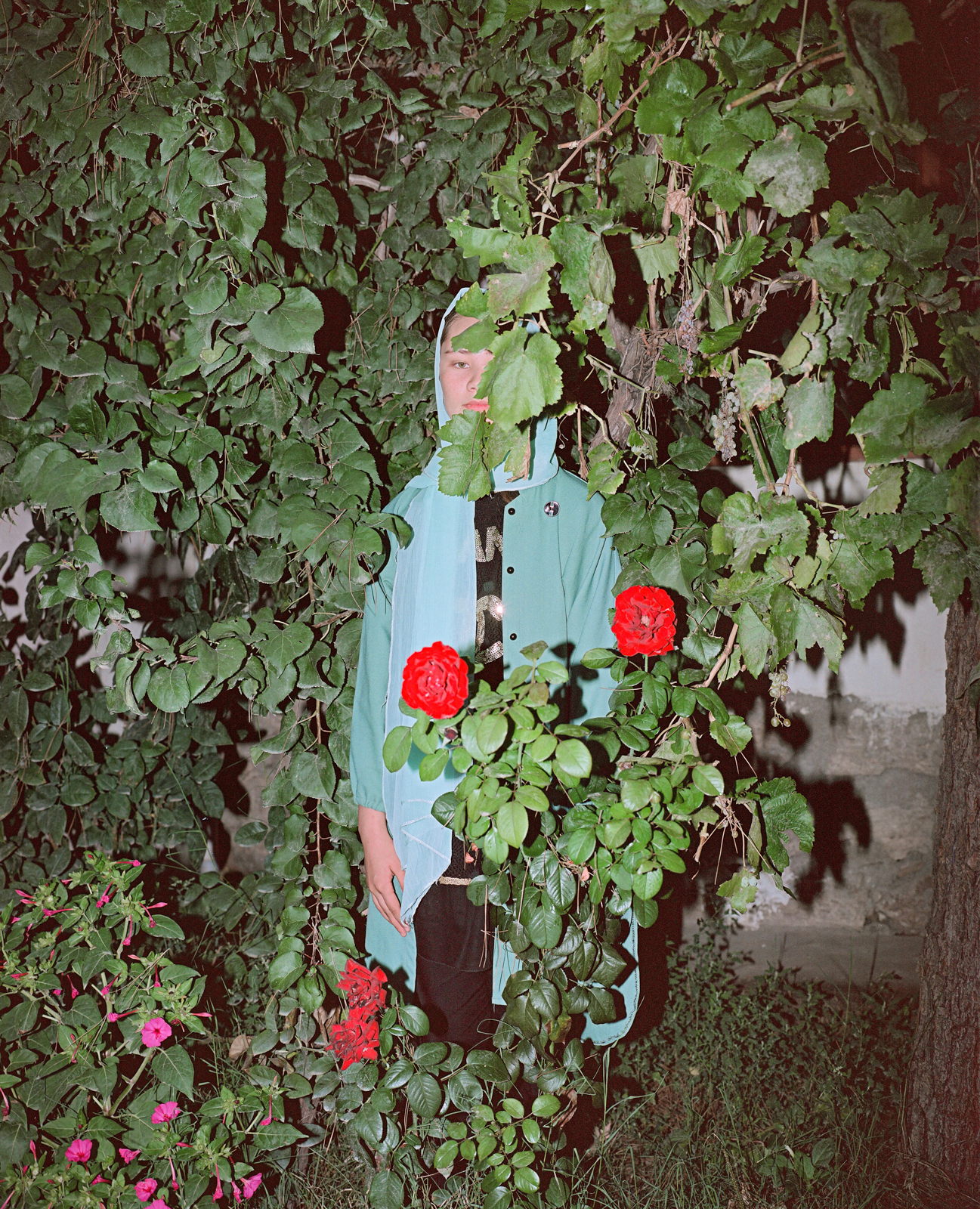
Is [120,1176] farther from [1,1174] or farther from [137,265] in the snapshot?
[137,265]

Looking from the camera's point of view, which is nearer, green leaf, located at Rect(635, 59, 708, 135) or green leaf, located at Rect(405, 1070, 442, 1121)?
green leaf, located at Rect(635, 59, 708, 135)

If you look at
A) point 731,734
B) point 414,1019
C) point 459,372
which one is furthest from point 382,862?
point 459,372

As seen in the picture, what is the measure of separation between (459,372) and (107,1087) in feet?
4.65

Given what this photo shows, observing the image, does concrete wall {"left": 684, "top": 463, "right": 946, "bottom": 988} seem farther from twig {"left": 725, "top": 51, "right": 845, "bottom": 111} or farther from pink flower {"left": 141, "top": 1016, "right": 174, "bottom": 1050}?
twig {"left": 725, "top": 51, "right": 845, "bottom": 111}

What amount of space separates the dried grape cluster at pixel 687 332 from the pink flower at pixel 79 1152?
5.39ft

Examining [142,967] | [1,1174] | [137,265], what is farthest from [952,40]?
[1,1174]

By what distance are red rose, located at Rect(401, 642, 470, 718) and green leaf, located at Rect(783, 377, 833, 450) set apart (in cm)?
54

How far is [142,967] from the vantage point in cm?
163

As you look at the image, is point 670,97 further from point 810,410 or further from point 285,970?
point 285,970

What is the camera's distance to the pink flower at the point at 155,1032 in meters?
1.49

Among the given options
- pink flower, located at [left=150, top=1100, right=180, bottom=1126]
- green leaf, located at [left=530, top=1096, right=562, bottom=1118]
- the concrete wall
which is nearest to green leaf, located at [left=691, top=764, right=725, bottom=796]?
green leaf, located at [left=530, top=1096, right=562, bottom=1118]

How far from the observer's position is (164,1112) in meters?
1.49

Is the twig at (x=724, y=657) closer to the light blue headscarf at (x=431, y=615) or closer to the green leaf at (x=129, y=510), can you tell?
the light blue headscarf at (x=431, y=615)

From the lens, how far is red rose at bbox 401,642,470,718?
1.10m
